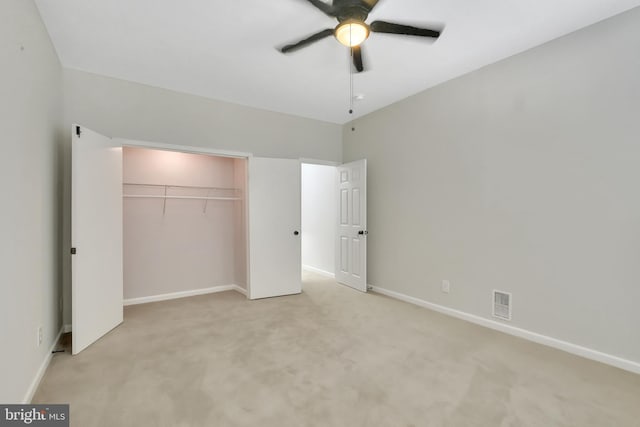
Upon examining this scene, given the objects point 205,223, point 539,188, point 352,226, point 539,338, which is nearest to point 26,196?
point 205,223

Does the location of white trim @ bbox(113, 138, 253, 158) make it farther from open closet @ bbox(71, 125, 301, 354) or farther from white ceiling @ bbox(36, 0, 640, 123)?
white ceiling @ bbox(36, 0, 640, 123)

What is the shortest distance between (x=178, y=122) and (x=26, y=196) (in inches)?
84.6

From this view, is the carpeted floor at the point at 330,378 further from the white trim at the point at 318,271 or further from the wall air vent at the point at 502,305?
the white trim at the point at 318,271

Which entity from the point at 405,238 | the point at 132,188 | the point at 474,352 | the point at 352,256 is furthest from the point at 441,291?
the point at 132,188

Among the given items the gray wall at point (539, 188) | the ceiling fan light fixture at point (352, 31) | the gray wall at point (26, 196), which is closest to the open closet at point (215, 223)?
the gray wall at point (26, 196)

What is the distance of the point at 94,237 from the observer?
111 inches

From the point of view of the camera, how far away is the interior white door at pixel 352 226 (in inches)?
178

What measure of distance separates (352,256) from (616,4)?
3.83 meters

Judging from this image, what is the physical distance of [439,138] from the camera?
3.67 metres

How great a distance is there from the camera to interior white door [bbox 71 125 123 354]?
103 inches

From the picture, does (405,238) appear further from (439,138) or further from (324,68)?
(324,68)

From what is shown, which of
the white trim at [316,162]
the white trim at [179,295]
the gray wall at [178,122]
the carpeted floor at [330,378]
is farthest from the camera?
the white trim at [316,162]

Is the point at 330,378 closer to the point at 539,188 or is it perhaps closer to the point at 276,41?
the point at 539,188

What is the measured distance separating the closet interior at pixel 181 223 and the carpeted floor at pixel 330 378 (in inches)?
→ 37.6
